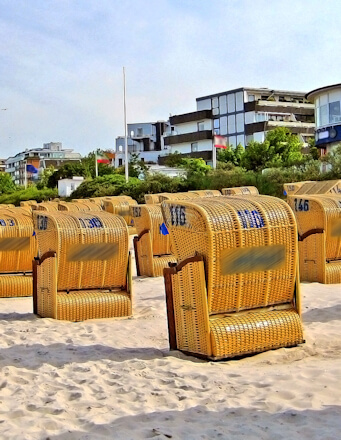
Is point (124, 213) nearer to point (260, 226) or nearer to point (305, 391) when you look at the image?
point (260, 226)

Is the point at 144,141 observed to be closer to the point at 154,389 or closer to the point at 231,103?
the point at 231,103

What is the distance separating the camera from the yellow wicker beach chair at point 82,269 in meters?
7.83

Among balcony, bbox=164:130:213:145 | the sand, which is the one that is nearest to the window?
balcony, bbox=164:130:213:145

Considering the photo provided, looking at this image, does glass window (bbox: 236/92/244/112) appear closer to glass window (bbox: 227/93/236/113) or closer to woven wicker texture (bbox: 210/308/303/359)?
glass window (bbox: 227/93/236/113)

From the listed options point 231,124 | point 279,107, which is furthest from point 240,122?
point 279,107

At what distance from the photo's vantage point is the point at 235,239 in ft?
18.8

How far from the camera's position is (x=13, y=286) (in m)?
10.1

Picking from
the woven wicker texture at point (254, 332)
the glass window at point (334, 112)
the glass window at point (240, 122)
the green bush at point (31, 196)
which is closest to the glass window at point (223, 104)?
the glass window at point (240, 122)

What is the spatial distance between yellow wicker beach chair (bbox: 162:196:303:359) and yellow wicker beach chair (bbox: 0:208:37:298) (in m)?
4.60

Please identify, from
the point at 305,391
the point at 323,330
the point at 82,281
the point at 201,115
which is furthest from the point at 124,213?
the point at 201,115

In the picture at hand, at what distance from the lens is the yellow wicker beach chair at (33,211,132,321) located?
783cm

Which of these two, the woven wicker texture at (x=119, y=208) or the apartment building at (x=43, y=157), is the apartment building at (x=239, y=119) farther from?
the apartment building at (x=43, y=157)

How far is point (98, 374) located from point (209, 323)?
1.05 meters

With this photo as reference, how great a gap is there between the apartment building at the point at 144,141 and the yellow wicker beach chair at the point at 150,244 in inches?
2772
